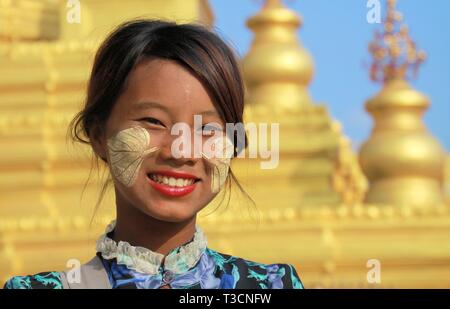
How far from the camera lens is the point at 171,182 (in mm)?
1763

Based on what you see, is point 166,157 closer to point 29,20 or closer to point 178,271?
point 178,271

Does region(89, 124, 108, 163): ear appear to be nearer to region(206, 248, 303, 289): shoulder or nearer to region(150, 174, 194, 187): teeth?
region(150, 174, 194, 187): teeth

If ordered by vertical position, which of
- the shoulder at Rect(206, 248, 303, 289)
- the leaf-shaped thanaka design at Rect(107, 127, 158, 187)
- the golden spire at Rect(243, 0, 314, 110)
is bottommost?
the shoulder at Rect(206, 248, 303, 289)

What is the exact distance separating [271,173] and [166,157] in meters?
9.93

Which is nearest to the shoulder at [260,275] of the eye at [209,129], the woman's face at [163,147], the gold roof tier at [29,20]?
the woman's face at [163,147]

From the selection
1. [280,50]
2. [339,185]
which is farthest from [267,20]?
[339,185]

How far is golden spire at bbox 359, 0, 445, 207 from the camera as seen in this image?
11.9 metres

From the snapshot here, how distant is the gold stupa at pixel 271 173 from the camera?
A: 948 centimetres

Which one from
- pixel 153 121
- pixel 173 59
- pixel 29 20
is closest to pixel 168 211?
pixel 153 121

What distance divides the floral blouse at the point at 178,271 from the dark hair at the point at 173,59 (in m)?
0.20

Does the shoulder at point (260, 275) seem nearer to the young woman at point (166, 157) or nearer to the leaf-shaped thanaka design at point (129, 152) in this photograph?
the young woman at point (166, 157)

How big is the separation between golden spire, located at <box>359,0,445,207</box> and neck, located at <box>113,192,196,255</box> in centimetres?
1018

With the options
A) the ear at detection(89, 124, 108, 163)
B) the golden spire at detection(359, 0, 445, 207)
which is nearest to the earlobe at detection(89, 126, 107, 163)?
the ear at detection(89, 124, 108, 163)

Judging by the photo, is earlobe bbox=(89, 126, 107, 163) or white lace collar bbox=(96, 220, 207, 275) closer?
white lace collar bbox=(96, 220, 207, 275)
